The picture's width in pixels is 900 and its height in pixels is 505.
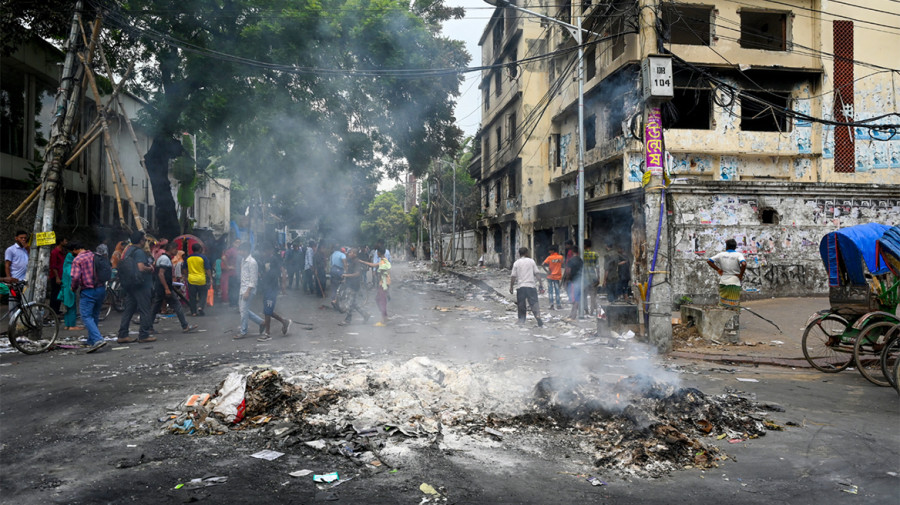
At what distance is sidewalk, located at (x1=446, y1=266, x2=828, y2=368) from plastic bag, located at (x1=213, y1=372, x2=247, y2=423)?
6.18 m

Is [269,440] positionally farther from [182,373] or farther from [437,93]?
[437,93]

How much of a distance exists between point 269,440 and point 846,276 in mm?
6975

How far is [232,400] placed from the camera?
4.70m

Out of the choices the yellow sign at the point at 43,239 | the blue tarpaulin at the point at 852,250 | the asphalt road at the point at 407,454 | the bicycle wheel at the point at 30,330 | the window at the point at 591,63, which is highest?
the window at the point at 591,63

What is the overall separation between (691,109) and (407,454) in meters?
17.7

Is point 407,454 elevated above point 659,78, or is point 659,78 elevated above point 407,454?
point 659,78

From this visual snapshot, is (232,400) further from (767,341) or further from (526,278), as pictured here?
(767,341)

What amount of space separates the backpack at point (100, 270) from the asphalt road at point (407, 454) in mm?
1393

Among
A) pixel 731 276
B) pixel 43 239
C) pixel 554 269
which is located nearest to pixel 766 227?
pixel 554 269

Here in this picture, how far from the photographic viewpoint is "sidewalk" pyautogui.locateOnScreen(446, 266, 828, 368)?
7887 millimetres

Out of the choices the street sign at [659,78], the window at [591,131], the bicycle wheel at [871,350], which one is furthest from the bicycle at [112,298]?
the window at [591,131]

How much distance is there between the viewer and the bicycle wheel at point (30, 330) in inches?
307

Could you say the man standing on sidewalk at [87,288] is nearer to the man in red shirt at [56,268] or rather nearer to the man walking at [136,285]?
the man walking at [136,285]

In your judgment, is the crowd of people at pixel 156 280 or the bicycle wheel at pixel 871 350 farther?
the crowd of people at pixel 156 280
